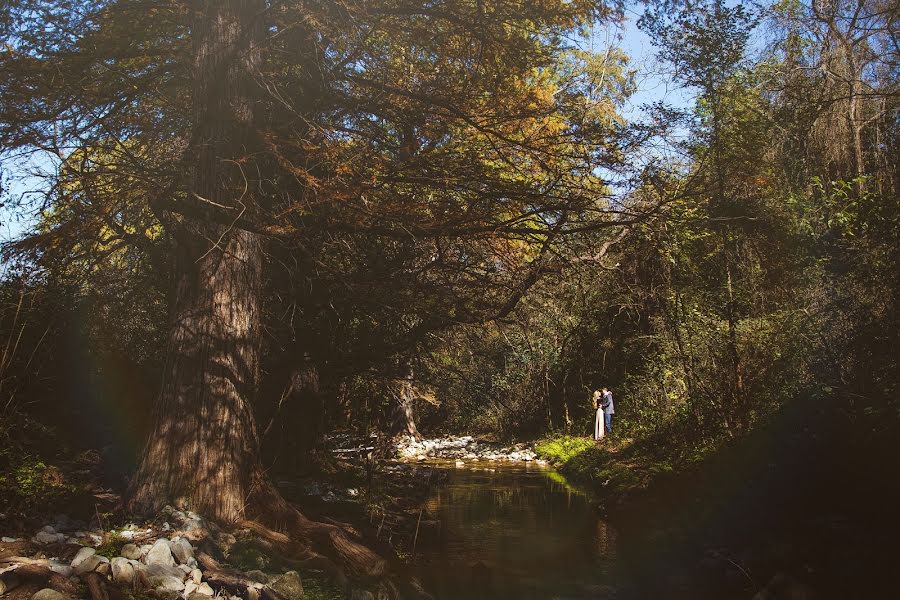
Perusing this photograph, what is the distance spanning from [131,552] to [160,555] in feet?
0.69

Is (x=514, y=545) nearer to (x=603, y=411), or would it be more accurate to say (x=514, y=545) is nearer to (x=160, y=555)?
(x=160, y=555)

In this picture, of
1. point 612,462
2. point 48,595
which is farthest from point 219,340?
point 612,462

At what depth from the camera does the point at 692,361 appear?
456 inches

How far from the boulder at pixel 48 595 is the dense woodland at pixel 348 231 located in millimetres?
2383

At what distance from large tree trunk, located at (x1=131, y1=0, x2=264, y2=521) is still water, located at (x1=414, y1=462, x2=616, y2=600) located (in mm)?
2585

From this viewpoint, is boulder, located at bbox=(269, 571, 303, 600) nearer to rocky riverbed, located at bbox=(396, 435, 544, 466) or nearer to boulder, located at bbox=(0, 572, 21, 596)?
boulder, located at bbox=(0, 572, 21, 596)

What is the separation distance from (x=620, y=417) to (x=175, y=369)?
13.8 meters

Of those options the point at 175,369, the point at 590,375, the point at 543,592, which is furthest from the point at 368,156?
the point at 590,375

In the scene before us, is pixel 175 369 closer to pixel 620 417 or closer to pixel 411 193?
pixel 411 193

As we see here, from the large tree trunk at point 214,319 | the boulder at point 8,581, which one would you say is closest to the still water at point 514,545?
the large tree trunk at point 214,319

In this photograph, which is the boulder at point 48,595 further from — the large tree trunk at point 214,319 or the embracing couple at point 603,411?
the embracing couple at point 603,411

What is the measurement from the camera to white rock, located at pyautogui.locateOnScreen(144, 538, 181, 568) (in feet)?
16.9

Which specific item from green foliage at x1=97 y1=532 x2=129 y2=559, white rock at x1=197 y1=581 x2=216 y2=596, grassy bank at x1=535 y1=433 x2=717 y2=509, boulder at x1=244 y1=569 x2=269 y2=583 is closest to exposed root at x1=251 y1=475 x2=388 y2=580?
boulder at x1=244 y1=569 x2=269 y2=583

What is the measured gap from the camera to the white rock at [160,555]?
5.16 metres
